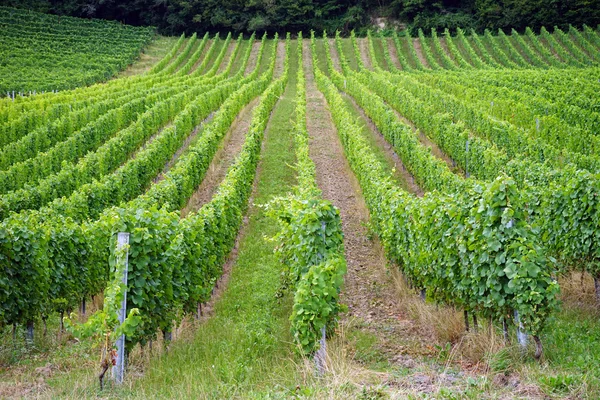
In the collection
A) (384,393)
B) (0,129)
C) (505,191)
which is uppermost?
(505,191)

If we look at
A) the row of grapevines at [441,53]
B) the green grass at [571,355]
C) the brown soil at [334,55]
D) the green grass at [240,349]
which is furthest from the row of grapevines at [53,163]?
the row of grapevines at [441,53]

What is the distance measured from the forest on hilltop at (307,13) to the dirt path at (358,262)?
5224 centimetres

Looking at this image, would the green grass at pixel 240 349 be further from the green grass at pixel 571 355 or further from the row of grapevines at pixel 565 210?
the row of grapevines at pixel 565 210

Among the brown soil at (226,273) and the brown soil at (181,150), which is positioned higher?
the brown soil at (226,273)

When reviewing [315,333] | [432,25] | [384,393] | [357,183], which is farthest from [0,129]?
[432,25]

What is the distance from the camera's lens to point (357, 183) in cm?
2241

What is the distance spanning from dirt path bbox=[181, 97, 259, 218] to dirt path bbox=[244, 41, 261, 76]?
26.4 m

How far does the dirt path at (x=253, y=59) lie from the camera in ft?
210

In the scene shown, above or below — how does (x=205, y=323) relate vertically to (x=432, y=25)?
below

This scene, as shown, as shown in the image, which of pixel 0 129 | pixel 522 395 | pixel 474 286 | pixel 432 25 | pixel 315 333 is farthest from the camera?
pixel 432 25

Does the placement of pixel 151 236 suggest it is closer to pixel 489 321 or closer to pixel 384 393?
pixel 384 393

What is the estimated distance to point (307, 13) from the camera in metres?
82.9

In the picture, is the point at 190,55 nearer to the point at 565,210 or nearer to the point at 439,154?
the point at 439,154

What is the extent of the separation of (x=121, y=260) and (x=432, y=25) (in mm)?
73607
